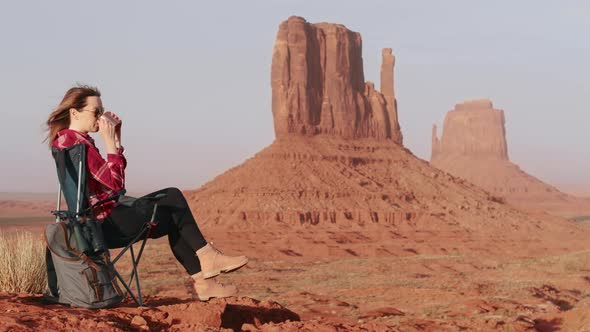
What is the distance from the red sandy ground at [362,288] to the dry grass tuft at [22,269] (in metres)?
1.40

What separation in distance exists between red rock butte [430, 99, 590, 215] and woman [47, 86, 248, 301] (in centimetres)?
→ 12035

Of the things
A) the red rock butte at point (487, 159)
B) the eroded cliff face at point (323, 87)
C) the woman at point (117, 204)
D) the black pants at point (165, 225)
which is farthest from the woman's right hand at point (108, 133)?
the red rock butte at point (487, 159)

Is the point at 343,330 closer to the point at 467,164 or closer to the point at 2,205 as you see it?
the point at 2,205

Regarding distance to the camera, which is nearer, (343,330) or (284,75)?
(343,330)

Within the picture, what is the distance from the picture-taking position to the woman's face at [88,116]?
5.82m

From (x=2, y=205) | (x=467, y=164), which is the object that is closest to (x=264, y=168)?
(x=2, y=205)

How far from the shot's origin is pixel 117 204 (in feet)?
18.4

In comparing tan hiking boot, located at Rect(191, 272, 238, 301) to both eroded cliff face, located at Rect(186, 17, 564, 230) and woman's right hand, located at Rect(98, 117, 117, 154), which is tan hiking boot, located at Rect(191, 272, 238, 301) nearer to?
woman's right hand, located at Rect(98, 117, 117, 154)

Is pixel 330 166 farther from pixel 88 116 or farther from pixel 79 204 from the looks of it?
pixel 79 204

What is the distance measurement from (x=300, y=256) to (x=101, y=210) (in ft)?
130

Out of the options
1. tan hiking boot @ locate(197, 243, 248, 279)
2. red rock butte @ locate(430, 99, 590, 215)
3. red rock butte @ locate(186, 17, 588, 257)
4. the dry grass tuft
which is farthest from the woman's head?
red rock butte @ locate(430, 99, 590, 215)

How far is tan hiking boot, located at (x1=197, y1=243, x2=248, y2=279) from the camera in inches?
229

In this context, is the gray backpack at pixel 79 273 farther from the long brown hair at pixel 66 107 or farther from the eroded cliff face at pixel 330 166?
the eroded cliff face at pixel 330 166

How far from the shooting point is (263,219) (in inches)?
2260
